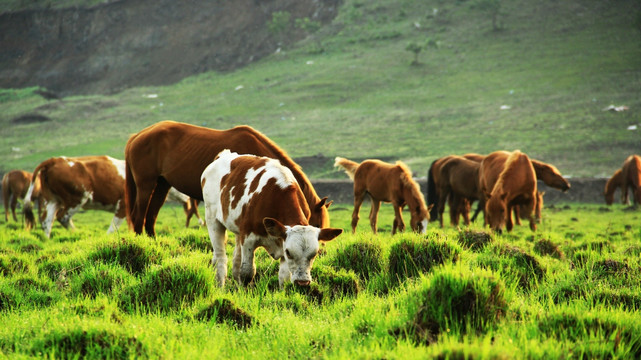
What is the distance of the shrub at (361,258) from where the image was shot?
23.7 ft

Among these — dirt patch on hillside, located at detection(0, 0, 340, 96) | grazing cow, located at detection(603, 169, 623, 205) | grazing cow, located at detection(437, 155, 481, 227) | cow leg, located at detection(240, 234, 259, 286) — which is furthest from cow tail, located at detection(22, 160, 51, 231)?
dirt patch on hillside, located at detection(0, 0, 340, 96)

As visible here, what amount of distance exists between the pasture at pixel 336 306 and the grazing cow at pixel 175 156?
1.10 m

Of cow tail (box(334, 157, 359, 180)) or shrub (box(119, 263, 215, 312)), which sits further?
cow tail (box(334, 157, 359, 180))

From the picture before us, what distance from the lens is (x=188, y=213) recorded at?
1872cm

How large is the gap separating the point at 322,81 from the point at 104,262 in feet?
217

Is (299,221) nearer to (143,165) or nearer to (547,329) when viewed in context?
(547,329)

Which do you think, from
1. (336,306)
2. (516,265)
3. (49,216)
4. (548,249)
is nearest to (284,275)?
(336,306)

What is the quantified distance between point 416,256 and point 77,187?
10.6 meters

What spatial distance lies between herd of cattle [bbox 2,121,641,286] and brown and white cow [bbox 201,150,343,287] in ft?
0.04

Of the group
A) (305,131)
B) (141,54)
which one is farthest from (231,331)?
(141,54)

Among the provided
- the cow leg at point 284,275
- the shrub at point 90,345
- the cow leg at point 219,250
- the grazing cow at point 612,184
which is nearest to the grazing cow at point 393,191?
the cow leg at point 219,250

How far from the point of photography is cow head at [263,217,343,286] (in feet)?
19.4

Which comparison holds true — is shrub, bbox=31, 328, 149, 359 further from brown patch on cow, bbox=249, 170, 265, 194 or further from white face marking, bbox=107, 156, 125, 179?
white face marking, bbox=107, 156, 125, 179

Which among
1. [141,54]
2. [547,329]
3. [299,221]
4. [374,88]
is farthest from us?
[141,54]
